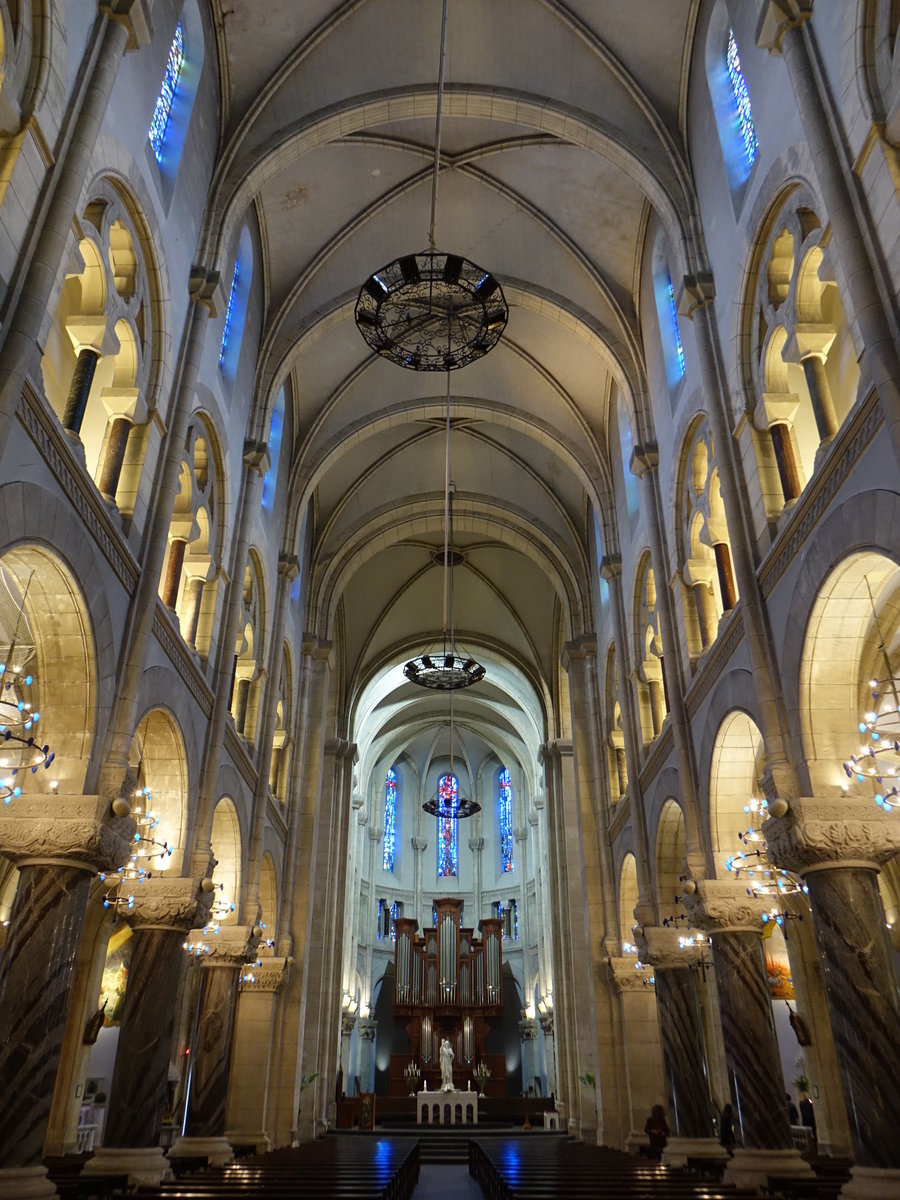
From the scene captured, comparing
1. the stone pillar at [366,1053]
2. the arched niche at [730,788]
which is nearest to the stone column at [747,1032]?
the arched niche at [730,788]

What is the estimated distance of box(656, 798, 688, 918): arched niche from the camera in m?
18.9

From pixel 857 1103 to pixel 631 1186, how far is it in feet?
8.51

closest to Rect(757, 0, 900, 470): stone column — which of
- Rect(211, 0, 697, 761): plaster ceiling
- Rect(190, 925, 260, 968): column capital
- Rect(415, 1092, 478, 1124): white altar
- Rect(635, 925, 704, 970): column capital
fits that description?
Rect(211, 0, 697, 761): plaster ceiling

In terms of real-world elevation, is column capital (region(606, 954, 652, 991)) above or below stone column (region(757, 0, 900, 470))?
below

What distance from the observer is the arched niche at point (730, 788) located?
1489 cm

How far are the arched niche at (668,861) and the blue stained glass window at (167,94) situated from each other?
14675 mm

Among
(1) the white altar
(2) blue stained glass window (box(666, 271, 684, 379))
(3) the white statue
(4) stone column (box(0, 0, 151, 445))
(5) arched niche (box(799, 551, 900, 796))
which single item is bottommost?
(1) the white altar

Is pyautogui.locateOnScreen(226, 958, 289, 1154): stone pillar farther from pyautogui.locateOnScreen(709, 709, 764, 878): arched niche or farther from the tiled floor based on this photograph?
pyautogui.locateOnScreen(709, 709, 764, 878): arched niche

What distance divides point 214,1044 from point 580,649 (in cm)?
1461

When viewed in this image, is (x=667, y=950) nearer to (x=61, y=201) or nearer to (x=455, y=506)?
(x=61, y=201)

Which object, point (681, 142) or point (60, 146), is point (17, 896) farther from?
point (681, 142)

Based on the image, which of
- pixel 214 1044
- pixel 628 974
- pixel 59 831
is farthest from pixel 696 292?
pixel 214 1044

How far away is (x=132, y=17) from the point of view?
1162 cm

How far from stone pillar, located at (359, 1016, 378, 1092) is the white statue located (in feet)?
13.8
